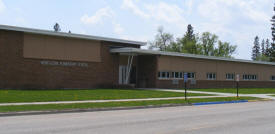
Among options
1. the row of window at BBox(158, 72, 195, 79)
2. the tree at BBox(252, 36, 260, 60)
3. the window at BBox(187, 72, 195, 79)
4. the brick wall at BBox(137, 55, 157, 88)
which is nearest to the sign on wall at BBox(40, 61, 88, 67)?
the brick wall at BBox(137, 55, 157, 88)

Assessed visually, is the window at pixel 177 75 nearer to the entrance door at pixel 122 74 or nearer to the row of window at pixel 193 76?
the row of window at pixel 193 76

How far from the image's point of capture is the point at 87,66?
36.8 meters

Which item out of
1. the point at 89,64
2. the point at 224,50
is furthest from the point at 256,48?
the point at 89,64

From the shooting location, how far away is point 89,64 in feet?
121

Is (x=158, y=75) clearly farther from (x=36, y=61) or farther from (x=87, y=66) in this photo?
(x=36, y=61)

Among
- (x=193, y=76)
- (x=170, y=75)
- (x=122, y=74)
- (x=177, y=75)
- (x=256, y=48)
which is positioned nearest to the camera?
(x=122, y=74)

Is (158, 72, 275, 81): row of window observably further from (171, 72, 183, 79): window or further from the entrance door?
the entrance door

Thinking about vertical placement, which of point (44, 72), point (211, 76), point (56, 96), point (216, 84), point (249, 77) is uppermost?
point (44, 72)

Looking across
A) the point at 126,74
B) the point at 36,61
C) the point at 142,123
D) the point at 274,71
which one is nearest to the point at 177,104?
the point at 142,123

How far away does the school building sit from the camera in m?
31.9

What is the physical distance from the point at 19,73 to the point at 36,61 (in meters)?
1.89

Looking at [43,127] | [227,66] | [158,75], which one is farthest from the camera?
[227,66]

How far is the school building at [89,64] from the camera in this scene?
105 feet

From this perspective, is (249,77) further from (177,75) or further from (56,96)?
(56,96)
